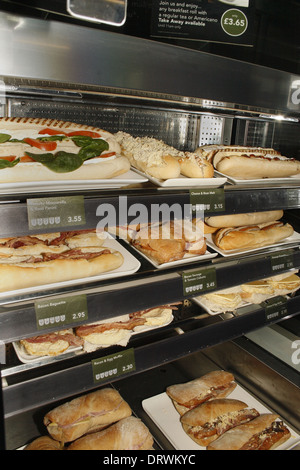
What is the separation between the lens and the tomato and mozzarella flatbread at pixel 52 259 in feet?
4.25

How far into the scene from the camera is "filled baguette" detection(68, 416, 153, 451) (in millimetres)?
1638

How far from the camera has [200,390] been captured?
2.02 meters

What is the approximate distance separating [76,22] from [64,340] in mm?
1131

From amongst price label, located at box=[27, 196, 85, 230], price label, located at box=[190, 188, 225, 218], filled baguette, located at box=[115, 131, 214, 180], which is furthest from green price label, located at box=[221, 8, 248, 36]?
price label, located at box=[27, 196, 85, 230]

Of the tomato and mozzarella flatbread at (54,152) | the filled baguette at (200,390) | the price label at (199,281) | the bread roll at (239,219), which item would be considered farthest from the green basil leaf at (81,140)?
the filled baguette at (200,390)

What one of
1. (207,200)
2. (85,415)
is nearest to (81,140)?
(207,200)

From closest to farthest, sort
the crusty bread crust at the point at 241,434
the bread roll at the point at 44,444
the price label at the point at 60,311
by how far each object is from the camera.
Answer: the price label at the point at 60,311 → the bread roll at the point at 44,444 → the crusty bread crust at the point at 241,434

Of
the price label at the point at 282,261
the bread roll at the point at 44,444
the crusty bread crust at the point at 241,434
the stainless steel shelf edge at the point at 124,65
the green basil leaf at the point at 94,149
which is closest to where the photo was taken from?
the stainless steel shelf edge at the point at 124,65

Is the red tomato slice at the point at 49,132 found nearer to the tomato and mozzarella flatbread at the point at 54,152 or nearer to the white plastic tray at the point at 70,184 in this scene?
the tomato and mozzarella flatbread at the point at 54,152

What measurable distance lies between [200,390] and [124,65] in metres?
1.64

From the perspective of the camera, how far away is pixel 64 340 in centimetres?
150

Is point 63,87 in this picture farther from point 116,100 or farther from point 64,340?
point 64,340

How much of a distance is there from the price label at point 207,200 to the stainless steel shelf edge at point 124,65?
0.36 meters
